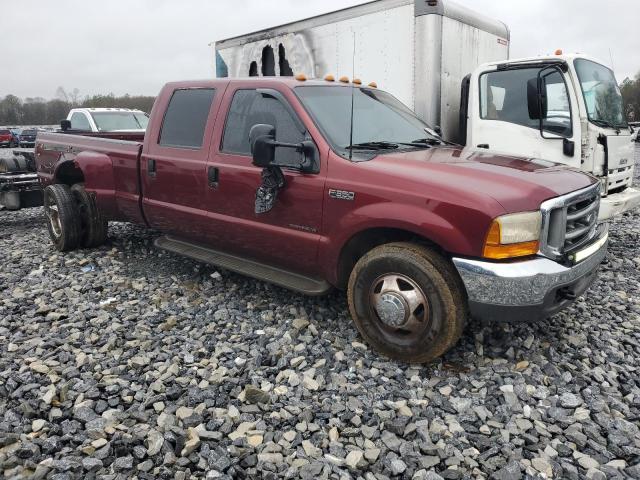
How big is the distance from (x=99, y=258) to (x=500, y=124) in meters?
4.80

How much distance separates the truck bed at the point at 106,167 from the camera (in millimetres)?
5141

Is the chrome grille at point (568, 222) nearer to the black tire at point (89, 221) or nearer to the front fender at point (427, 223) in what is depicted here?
the front fender at point (427, 223)

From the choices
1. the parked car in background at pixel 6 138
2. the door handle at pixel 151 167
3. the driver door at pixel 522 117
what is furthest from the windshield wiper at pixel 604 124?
the parked car in background at pixel 6 138

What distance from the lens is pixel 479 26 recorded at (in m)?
7.05

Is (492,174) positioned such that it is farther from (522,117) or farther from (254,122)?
(522,117)

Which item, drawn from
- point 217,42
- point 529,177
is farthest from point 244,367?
point 217,42

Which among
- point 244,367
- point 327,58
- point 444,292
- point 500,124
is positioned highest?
point 327,58

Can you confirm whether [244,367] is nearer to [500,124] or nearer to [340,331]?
[340,331]

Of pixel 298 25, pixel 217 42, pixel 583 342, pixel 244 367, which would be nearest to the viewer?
pixel 244 367

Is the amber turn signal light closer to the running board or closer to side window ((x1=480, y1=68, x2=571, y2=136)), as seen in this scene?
the running board

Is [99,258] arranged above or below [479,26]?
below

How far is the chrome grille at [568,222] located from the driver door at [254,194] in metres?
1.48

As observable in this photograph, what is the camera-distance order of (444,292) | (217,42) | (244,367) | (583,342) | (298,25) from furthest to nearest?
(217,42)
(298,25)
(583,342)
(244,367)
(444,292)

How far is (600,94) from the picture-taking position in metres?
5.96
